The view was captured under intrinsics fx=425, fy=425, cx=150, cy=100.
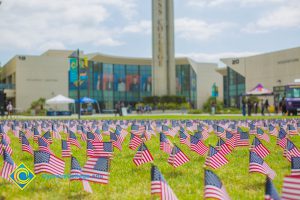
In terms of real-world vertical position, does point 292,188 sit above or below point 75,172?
above

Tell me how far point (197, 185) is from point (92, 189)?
176 cm

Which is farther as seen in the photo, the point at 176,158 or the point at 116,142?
the point at 116,142

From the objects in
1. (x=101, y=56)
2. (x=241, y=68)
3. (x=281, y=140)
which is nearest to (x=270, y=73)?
(x=241, y=68)

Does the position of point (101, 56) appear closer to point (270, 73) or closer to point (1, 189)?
point (270, 73)

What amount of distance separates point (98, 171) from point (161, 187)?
1.57m

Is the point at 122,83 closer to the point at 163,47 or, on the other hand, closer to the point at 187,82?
the point at 187,82

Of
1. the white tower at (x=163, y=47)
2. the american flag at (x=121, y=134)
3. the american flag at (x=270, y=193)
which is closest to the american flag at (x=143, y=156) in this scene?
the american flag at (x=121, y=134)

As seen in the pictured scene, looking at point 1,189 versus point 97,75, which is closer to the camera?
point 1,189

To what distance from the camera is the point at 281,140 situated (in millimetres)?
10758

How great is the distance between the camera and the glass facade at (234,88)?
84250 millimetres

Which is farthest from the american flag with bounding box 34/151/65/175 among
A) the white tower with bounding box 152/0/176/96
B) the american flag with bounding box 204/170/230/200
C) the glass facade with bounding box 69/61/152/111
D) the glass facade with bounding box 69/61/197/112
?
the glass facade with bounding box 69/61/197/112

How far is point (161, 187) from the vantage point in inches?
193

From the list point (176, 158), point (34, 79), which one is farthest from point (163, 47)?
point (176, 158)

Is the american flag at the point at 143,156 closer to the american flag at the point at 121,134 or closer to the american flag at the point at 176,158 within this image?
the american flag at the point at 176,158
